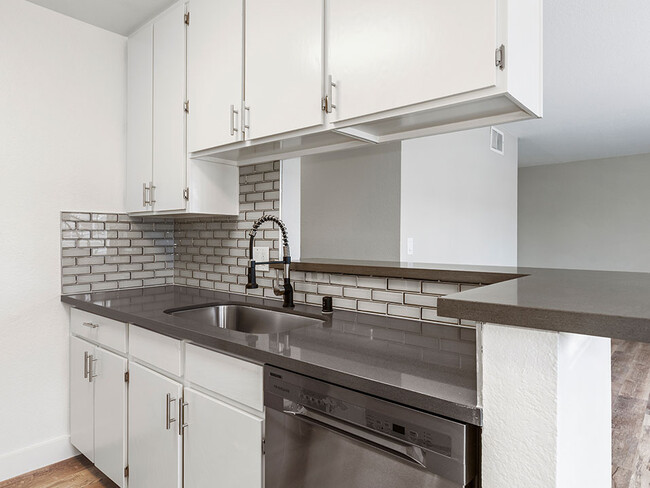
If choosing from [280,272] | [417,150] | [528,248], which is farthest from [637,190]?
[280,272]

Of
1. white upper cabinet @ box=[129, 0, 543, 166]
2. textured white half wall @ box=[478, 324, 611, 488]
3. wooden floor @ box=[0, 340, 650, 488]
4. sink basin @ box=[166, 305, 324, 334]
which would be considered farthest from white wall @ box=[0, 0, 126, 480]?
textured white half wall @ box=[478, 324, 611, 488]

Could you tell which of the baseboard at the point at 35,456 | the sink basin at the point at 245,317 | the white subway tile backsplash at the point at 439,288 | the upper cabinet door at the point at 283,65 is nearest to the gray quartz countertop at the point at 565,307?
the white subway tile backsplash at the point at 439,288

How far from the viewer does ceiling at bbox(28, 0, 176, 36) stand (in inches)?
90.9

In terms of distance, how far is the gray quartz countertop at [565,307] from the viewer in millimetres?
692

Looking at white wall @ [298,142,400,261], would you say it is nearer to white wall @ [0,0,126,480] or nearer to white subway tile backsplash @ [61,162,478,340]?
white subway tile backsplash @ [61,162,478,340]

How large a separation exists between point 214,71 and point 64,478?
2247mm

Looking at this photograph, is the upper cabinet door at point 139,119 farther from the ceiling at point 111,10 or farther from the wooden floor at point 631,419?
the wooden floor at point 631,419

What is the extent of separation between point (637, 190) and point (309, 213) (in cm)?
570

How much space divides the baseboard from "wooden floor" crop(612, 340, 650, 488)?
10.3ft

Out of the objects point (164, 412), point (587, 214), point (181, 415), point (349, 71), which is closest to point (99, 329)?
point (164, 412)

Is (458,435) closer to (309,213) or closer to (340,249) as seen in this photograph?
(340,249)

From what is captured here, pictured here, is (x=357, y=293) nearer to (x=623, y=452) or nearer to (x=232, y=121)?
(x=232, y=121)

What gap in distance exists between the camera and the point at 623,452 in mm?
2812

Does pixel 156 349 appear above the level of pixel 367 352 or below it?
below
